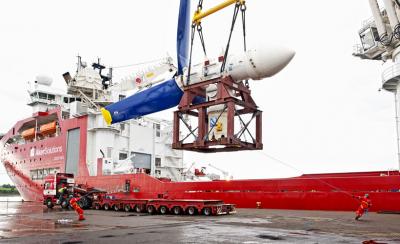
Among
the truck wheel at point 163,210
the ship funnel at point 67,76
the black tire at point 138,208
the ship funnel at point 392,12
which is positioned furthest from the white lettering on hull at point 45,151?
the ship funnel at point 392,12

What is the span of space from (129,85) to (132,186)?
8.19 metres

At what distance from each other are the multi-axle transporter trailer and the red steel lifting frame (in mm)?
7893

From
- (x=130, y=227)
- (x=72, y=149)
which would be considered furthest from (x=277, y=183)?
(x=72, y=149)

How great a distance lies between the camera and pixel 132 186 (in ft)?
84.7

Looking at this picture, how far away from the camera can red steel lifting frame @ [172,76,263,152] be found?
32.6ft

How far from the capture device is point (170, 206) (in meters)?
19.5

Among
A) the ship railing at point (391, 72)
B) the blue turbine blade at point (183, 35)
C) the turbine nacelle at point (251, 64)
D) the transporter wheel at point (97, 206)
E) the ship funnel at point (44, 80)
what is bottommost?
the transporter wheel at point (97, 206)

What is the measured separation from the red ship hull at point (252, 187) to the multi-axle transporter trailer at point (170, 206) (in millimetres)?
2641

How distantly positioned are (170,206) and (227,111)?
1084cm

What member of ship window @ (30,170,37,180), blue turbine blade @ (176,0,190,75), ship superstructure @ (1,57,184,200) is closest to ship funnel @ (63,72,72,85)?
ship superstructure @ (1,57,184,200)

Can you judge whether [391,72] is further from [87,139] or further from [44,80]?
[44,80]

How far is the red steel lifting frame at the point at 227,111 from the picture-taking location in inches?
391

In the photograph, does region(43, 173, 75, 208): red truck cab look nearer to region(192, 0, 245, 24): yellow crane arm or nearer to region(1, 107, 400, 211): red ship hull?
region(1, 107, 400, 211): red ship hull

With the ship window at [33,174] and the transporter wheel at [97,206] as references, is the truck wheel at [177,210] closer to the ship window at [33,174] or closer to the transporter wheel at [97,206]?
the transporter wheel at [97,206]
